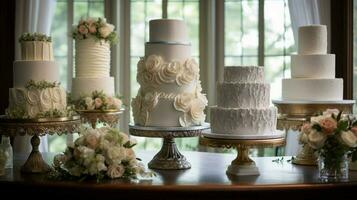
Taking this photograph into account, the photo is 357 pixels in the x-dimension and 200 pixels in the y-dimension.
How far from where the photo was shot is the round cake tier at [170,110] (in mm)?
3289

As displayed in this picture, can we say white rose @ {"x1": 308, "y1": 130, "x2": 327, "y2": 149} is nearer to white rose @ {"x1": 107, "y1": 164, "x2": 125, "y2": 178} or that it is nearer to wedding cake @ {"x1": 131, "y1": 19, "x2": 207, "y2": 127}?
wedding cake @ {"x1": 131, "y1": 19, "x2": 207, "y2": 127}

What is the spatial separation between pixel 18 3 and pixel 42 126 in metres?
3.08

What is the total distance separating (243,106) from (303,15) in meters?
2.65

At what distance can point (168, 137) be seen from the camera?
10.7 feet

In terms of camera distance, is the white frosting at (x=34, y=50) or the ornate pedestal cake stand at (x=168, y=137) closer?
the ornate pedestal cake stand at (x=168, y=137)

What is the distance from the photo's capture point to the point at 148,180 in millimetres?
2982

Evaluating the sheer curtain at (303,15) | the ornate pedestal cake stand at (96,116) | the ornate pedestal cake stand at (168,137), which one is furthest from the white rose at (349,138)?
the sheer curtain at (303,15)

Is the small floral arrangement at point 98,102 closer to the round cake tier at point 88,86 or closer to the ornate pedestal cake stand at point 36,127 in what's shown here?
the round cake tier at point 88,86

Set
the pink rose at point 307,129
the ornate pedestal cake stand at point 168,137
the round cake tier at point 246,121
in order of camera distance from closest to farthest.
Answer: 1. the pink rose at point 307,129
2. the round cake tier at point 246,121
3. the ornate pedestal cake stand at point 168,137

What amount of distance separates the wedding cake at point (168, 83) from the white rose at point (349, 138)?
3.06 feet

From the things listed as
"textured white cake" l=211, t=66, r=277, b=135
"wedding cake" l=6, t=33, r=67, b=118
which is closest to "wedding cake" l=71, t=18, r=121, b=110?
"wedding cake" l=6, t=33, r=67, b=118

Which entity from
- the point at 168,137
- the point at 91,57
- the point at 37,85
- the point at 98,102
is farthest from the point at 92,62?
the point at 168,137

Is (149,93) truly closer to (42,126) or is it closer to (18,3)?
(42,126)

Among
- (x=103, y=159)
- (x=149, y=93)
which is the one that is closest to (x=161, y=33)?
(x=149, y=93)
